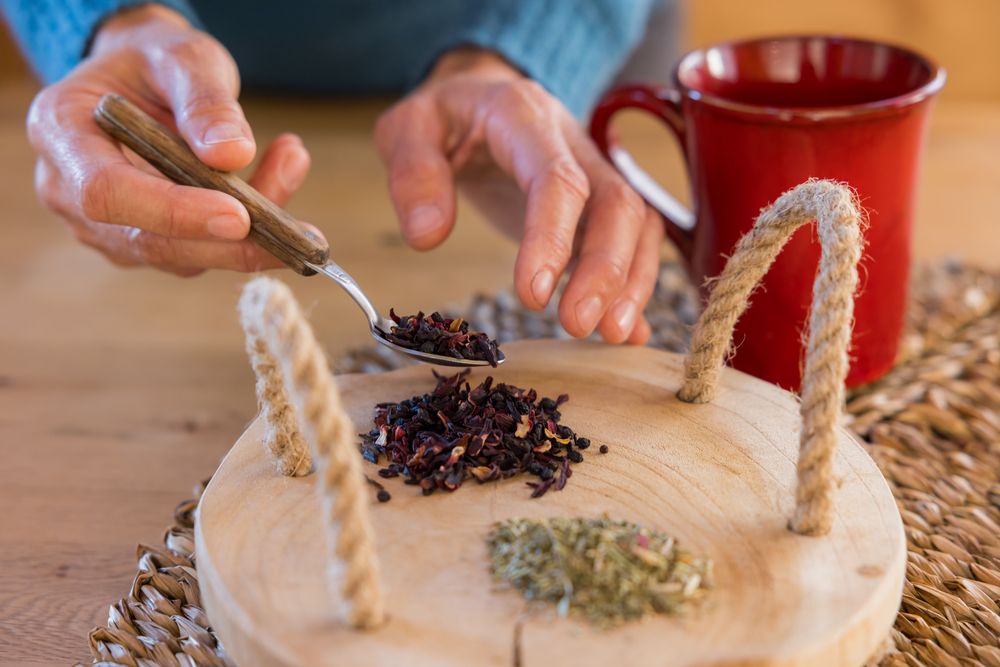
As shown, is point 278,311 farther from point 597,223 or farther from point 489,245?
point 489,245

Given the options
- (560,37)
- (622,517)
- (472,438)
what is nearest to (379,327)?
(472,438)

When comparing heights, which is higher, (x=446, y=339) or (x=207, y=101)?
(x=207, y=101)

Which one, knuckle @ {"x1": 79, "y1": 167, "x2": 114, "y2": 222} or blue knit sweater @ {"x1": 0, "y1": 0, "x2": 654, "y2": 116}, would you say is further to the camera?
blue knit sweater @ {"x1": 0, "y1": 0, "x2": 654, "y2": 116}

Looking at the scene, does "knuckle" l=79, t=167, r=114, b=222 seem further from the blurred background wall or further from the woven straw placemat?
the blurred background wall

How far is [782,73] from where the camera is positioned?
100 cm

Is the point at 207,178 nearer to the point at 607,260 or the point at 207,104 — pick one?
the point at 207,104

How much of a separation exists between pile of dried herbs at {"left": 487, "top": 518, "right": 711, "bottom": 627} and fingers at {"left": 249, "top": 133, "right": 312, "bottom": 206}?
20.4 inches

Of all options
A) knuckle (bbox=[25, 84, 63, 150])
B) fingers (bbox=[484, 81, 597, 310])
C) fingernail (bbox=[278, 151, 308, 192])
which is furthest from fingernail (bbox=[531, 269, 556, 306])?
knuckle (bbox=[25, 84, 63, 150])

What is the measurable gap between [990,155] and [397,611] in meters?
1.37

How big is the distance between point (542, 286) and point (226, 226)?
0.87ft

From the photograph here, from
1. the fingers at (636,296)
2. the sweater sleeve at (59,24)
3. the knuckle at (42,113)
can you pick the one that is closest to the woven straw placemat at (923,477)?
the fingers at (636,296)

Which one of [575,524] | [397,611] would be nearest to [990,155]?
[575,524]

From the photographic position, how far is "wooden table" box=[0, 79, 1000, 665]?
83cm

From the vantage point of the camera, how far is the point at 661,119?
40.2 inches
